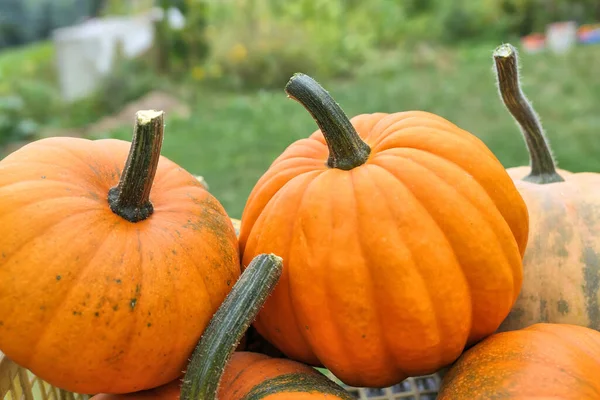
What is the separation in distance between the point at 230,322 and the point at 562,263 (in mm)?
810

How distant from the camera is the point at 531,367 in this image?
1.16 m

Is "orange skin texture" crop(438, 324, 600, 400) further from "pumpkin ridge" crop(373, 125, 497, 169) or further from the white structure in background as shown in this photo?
the white structure in background

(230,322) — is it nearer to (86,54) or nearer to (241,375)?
(241,375)

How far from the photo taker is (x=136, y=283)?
1.13 meters

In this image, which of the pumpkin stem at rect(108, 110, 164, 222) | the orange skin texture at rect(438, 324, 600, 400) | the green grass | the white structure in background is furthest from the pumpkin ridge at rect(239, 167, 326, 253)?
the green grass

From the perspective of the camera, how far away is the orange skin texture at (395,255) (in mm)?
1174

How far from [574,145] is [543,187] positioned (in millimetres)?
3136

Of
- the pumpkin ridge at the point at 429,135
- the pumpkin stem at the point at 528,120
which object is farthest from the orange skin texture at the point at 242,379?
the pumpkin stem at the point at 528,120

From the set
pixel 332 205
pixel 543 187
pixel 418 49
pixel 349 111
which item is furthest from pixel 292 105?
pixel 332 205

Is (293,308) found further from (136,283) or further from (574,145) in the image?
(574,145)

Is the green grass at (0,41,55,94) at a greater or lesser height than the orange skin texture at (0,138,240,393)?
lesser

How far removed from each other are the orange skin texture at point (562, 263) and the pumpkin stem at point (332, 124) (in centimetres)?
51

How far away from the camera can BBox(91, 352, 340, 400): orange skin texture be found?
1.22m

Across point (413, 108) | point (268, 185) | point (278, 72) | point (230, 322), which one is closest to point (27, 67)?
point (278, 72)
